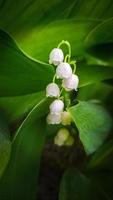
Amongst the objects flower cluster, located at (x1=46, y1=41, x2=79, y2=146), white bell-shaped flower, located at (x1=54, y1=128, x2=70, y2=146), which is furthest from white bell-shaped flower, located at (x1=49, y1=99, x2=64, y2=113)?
white bell-shaped flower, located at (x1=54, y1=128, x2=70, y2=146)

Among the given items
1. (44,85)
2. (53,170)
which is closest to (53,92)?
(44,85)

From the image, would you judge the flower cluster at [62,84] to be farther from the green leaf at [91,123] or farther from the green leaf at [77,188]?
the green leaf at [77,188]

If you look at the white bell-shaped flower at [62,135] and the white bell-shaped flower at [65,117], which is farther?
the white bell-shaped flower at [62,135]

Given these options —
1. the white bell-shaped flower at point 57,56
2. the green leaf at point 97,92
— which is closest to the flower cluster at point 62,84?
the white bell-shaped flower at point 57,56

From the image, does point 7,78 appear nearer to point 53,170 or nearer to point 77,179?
point 77,179

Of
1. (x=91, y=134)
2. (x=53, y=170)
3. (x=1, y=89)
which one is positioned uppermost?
(x=1, y=89)

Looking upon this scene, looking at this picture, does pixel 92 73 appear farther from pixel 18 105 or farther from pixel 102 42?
pixel 18 105

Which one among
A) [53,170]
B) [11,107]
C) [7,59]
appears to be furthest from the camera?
[53,170]
